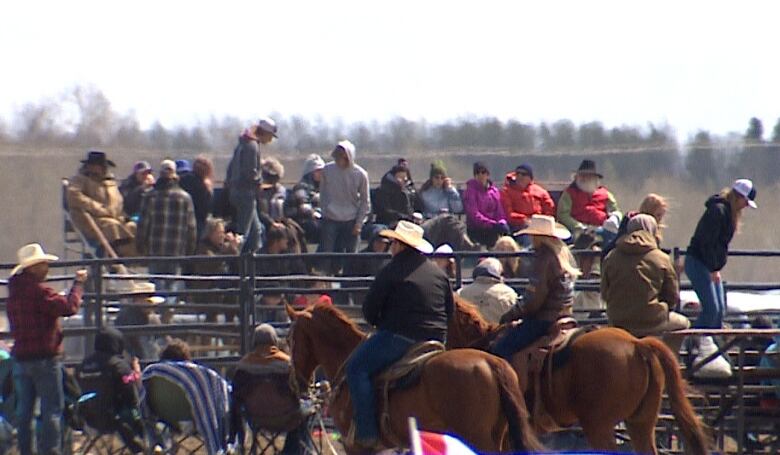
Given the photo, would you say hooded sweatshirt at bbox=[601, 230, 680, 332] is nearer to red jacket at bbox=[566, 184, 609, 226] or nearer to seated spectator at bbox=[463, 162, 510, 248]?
red jacket at bbox=[566, 184, 609, 226]

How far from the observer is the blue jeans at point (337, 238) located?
18.3 meters

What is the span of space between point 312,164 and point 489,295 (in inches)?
221

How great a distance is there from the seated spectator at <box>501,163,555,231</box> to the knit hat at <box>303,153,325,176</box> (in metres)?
2.01

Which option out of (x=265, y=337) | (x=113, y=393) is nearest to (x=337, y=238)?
(x=265, y=337)

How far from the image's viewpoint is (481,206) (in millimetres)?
19078

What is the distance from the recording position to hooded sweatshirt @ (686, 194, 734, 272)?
1520cm

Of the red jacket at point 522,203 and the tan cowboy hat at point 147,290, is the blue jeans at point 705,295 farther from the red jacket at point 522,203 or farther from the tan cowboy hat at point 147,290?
the tan cowboy hat at point 147,290

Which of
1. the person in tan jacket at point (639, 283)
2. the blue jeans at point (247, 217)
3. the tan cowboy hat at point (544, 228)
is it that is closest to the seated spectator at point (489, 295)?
the person in tan jacket at point (639, 283)

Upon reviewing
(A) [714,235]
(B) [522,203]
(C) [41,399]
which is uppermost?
(A) [714,235]

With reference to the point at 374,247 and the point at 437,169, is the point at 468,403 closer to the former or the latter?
the point at 374,247

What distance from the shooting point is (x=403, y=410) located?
12.0 m

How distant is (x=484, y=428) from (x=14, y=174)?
36.3 feet

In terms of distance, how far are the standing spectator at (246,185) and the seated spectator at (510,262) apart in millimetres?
2453

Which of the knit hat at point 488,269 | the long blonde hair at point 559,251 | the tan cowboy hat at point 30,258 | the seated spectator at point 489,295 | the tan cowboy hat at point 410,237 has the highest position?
the tan cowboy hat at point 410,237
